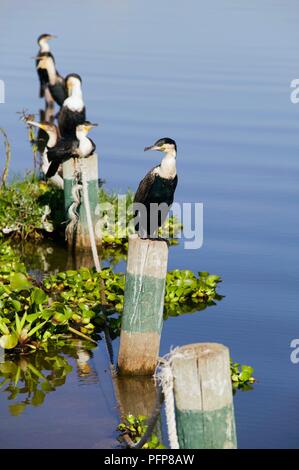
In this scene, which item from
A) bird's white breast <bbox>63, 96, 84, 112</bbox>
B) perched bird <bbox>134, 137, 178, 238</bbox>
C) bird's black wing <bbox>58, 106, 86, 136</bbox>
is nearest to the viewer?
perched bird <bbox>134, 137, 178, 238</bbox>

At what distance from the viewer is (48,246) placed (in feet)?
34.0

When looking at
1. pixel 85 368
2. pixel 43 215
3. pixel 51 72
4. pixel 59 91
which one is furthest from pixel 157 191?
pixel 51 72

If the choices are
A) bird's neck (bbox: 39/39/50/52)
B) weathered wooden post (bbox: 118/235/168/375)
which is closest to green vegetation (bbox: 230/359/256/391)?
weathered wooden post (bbox: 118/235/168/375)

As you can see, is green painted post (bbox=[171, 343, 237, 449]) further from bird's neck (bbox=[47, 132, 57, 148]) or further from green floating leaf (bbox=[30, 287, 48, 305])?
bird's neck (bbox=[47, 132, 57, 148])

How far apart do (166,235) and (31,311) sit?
9.62 ft

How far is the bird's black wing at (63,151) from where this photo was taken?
9.97m

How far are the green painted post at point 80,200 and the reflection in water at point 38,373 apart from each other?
84.9 inches

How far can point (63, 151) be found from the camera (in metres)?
10.2

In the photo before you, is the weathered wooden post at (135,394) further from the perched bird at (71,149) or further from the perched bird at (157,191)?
the perched bird at (71,149)

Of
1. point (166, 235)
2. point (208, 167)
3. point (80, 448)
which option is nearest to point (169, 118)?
point (208, 167)

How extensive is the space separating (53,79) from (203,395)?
1196 centimetres

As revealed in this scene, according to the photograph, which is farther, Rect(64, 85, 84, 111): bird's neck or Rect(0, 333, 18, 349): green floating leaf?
Rect(64, 85, 84, 111): bird's neck

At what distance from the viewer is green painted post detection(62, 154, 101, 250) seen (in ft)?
32.4

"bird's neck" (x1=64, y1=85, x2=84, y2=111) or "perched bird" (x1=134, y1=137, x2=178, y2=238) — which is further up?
"bird's neck" (x1=64, y1=85, x2=84, y2=111)
